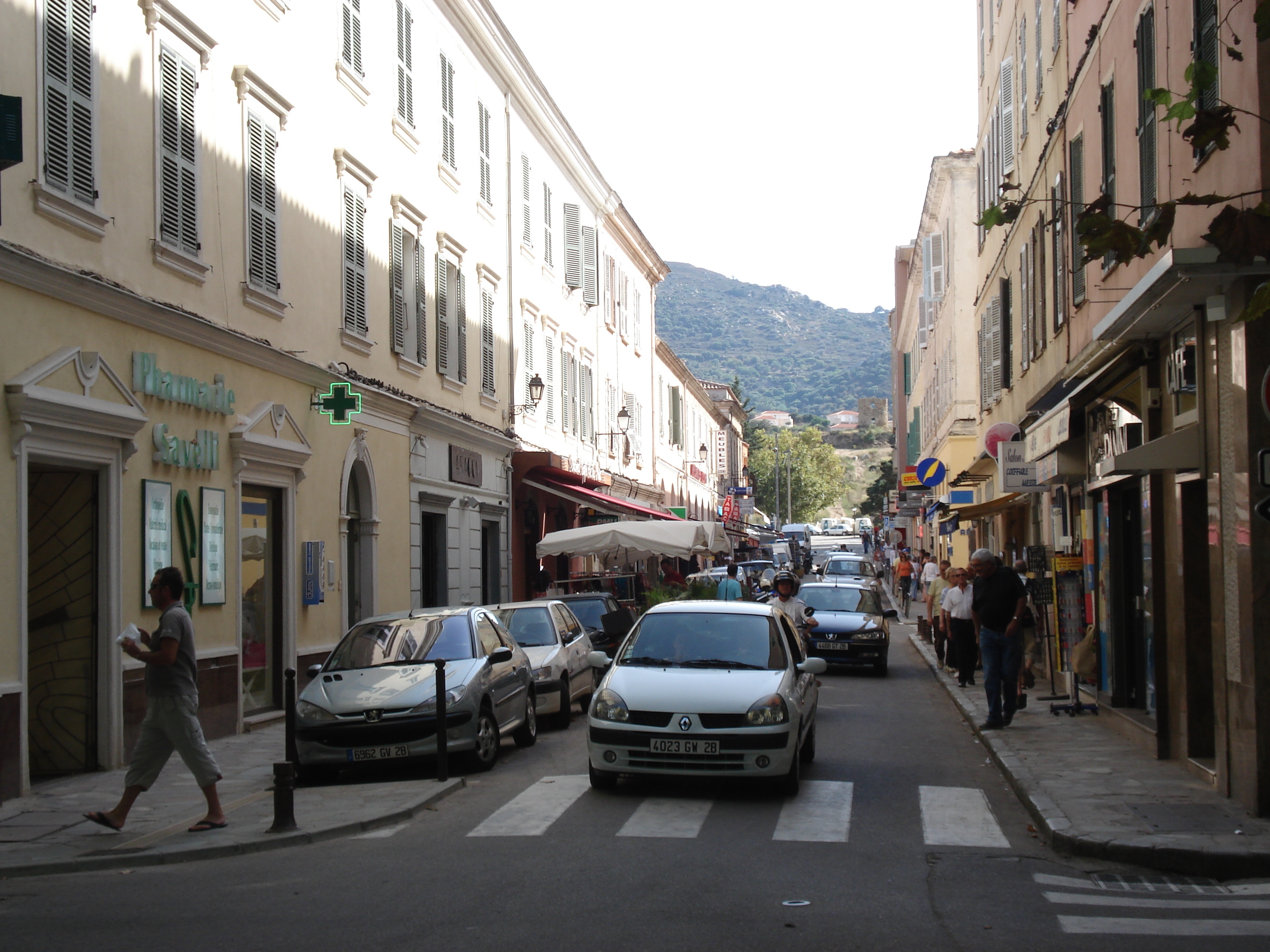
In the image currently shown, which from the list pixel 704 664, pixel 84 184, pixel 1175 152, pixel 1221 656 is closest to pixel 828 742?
pixel 704 664

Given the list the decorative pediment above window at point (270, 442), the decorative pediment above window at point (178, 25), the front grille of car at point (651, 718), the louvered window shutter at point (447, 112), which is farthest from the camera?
the louvered window shutter at point (447, 112)

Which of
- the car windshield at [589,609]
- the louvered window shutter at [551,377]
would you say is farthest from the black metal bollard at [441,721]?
the louvered window shutter at [551,377]

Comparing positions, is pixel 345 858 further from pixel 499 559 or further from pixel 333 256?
pixel 499 559

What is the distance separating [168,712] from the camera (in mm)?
9195

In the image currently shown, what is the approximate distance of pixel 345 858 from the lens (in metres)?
8.31

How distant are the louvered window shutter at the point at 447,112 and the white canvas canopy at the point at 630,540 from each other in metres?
7.14

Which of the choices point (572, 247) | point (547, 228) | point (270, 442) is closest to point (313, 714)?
point (270, 442)

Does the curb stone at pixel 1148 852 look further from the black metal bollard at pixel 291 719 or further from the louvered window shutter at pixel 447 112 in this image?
the louvered window shutter at pixel 447 112

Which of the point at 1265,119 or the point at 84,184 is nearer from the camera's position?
the point at 1265,119

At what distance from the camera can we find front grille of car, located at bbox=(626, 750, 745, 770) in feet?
32.9

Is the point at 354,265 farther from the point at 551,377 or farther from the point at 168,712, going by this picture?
the point at 551,377

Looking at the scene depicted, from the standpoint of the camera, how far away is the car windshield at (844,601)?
2298cm

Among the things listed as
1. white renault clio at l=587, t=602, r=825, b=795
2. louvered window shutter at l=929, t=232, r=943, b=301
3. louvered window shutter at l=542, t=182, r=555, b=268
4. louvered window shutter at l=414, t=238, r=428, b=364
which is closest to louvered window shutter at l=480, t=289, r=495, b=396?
louvered window shutter at l=414, t=238, r=428, b=364

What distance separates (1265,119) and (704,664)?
5.90 metres
